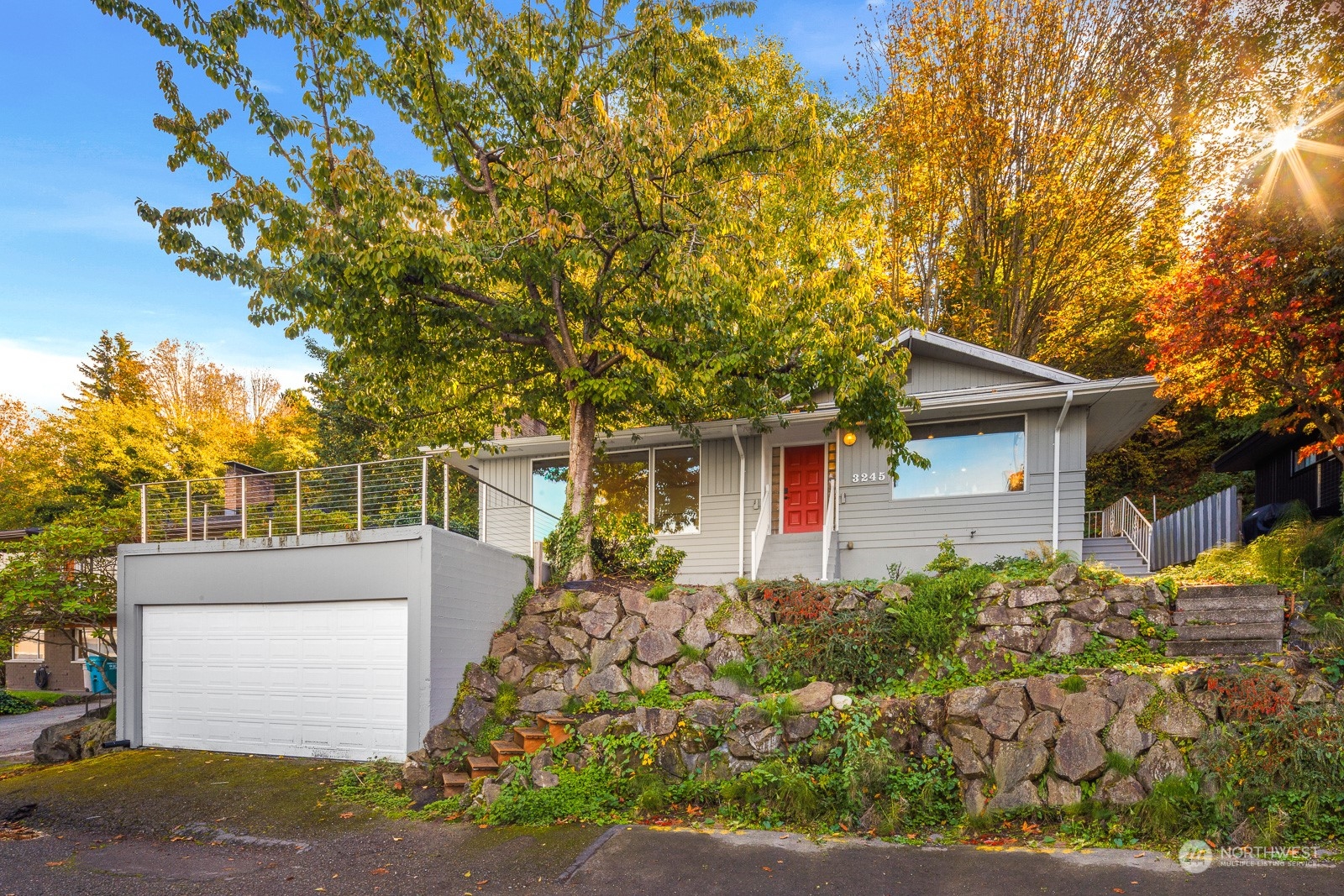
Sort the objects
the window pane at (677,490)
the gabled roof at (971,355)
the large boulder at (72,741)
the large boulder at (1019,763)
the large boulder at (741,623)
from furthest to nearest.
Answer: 1. the window pane at (677,490)
2. the gabled roof at (971,355)
3. the large boulder at (72,741)
4. the large boulder at (741,623)
5. the large boulder at (1019,763)

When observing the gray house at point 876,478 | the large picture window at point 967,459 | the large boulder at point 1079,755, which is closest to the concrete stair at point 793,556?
the gray house at point 876,478

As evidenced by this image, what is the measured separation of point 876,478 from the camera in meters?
12.3

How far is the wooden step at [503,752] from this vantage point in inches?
314

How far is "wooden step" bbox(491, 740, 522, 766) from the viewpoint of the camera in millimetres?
7973

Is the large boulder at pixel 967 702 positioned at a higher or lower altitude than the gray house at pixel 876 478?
lower

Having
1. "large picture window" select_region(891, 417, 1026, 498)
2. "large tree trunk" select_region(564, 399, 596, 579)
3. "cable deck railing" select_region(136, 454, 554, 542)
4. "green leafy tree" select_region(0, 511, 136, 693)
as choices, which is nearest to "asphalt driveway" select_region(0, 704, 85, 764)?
"green leafy tree" select_region(0, 511, 136, 693)

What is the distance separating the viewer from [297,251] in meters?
10.6

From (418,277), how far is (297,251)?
76.9 inches

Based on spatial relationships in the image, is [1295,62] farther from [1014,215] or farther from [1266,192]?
[1266,192]

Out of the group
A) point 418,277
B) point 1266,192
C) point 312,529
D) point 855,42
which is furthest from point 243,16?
point 855,42

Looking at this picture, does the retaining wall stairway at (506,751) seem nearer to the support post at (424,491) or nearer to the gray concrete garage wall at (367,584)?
the gray concrete garage wall at (367,584)

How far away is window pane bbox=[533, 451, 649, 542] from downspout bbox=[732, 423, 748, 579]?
5.89 ft

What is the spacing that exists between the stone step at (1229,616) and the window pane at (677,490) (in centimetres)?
725

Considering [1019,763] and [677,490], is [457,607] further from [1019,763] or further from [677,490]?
[1019,763]
